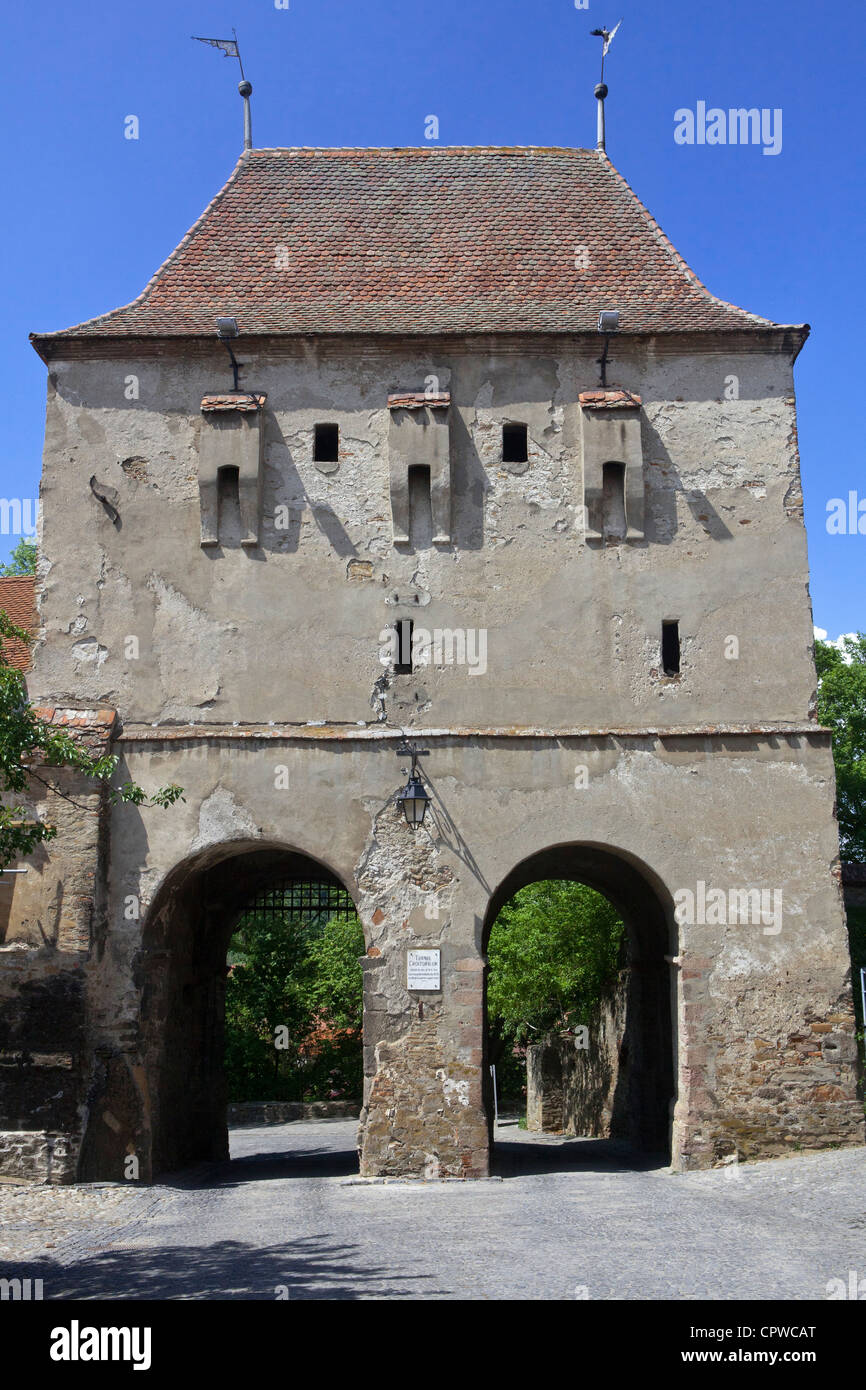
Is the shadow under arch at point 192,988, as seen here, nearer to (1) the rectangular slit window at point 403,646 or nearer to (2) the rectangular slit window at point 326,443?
(1) the rectangular slit window at point 403,646

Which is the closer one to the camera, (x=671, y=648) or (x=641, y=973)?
(x=671, y=648)

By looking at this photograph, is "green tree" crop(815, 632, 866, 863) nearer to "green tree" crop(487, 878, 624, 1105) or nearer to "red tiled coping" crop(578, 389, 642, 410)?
"green tree" crop(487, 878, 624, 1105)

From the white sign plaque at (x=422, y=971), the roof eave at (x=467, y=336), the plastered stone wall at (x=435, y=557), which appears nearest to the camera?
the white sign plaque at (x=422, y=971)

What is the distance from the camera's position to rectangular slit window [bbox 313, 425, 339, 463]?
13883 mm

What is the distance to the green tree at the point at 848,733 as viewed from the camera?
29906 mm

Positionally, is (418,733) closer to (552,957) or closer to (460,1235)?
(460,1235)

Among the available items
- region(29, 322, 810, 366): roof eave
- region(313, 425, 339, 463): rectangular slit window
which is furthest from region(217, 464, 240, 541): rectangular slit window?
region(29, 322, 810, 366): roof eave

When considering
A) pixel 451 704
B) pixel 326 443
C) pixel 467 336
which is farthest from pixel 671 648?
pixel 326 443

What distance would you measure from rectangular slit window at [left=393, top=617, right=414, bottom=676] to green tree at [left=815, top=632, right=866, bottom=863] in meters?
18.3

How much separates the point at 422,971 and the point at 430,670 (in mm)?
3226

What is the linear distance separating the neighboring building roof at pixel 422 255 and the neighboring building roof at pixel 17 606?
13.1 ft

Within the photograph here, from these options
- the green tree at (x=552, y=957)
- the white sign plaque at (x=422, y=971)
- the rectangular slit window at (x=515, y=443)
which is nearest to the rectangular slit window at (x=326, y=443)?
the rectangular slit window at (x=515, y=443)

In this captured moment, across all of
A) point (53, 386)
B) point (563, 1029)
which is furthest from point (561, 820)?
point (563, 1029)

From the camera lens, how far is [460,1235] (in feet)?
29.3
